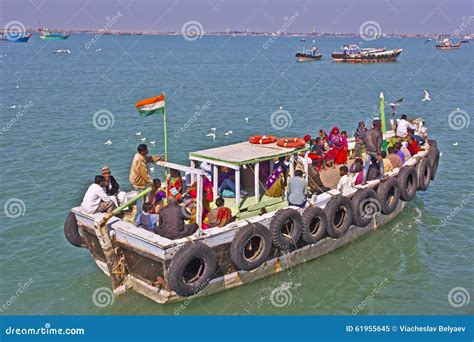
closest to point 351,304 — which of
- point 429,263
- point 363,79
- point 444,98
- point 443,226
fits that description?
point 429,263

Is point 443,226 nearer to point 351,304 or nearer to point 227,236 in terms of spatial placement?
point 351,304

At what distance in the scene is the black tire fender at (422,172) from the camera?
16375 millimetres

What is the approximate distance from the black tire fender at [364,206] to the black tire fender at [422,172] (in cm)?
270

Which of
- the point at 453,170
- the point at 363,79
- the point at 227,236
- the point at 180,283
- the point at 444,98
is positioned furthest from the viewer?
the point at 363,79

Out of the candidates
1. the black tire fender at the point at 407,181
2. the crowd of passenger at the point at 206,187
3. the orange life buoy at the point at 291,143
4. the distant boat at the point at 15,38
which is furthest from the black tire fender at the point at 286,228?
the distant boat at the point at 15,38

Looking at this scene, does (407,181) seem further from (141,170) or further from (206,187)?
(141,170)

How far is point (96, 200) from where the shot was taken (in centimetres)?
1166

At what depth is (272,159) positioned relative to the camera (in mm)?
13000

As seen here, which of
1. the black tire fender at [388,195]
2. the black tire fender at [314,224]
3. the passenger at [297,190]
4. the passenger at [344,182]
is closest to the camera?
the passenger at [297,190]

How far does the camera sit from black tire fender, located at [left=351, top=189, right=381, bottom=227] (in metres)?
13.7

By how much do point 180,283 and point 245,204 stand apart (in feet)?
9.35

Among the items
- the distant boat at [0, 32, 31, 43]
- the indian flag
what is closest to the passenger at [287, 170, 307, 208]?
the indian flag

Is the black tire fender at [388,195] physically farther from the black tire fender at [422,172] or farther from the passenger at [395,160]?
the black tire fender at [422,172]

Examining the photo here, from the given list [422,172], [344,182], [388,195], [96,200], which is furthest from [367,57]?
[96,200]
